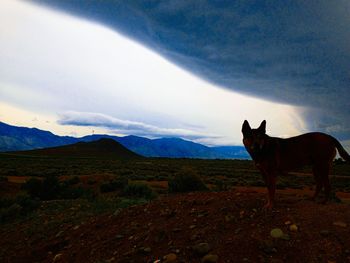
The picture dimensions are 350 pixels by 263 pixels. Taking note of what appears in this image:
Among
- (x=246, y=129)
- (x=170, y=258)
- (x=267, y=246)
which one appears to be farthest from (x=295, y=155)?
(x=170, y=258)

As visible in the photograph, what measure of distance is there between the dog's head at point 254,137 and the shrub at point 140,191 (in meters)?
9.57

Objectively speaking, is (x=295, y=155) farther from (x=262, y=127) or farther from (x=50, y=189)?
(x=50, y=189)

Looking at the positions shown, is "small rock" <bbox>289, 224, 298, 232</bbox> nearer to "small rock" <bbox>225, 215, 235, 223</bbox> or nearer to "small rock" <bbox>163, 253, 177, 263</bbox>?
"small rock" <bbox>225, 215, 235, 223</bbox>

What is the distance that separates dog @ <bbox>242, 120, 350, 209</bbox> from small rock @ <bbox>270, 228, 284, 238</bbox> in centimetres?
107

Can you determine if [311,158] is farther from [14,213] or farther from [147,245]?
[14,213]

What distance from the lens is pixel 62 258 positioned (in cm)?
677

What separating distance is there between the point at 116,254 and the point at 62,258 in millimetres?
1533

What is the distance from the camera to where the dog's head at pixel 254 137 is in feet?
19.4

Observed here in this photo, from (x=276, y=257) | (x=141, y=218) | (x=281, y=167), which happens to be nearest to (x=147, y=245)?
(x=141, y=218)

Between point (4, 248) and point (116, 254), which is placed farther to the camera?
point (4, 248)

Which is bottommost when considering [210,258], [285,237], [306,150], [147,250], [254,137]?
[147,250]

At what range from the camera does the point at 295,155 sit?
652cm

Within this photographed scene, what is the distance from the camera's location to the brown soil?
4.93 m

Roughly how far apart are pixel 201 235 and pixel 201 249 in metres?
0.65
